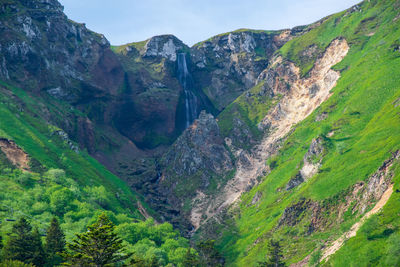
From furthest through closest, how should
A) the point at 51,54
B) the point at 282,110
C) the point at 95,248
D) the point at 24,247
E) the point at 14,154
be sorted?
the point at 51,54 → the point at 282,110 → the point at 14,154 → the point at 24,247 → the point at 95,248

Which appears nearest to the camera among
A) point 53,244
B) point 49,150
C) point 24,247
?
point 24,247

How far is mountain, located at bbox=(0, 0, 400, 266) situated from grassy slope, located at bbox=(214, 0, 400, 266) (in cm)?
52

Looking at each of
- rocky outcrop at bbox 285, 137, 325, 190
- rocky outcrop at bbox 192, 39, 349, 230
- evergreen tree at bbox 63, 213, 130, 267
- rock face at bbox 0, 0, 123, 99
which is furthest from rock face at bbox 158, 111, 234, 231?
evergreen tree at bbox 63, 213, 130, 267

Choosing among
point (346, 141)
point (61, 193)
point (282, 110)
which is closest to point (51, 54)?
point (61, 193)

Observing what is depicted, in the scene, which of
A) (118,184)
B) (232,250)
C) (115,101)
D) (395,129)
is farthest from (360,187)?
(115,101)

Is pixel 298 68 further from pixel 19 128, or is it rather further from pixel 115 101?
pixel 19 128

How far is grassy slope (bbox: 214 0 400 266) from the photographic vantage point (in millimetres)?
86125

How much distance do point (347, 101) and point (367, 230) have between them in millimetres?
Result: 72973

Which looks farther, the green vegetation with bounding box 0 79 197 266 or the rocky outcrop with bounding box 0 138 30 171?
the rocky outcrop with bounding box 0 138 30 171

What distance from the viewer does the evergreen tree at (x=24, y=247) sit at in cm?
5681

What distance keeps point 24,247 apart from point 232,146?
11828 centimetres

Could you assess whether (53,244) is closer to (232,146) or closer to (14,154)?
(14,154)

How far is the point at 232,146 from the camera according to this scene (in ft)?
545

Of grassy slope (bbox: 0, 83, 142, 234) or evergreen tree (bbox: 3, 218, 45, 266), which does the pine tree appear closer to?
evergreen tree (bbox: 3, 218, 45, 266)
